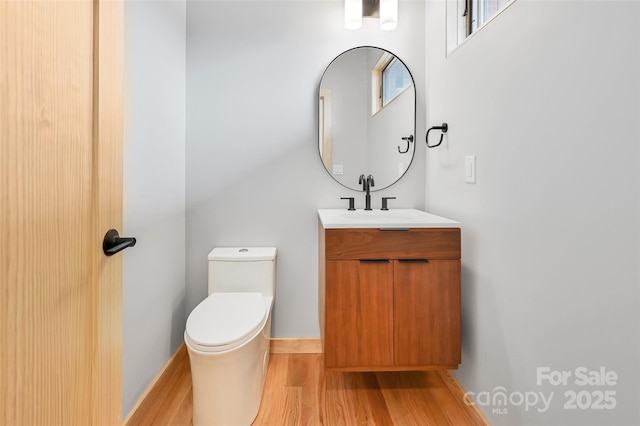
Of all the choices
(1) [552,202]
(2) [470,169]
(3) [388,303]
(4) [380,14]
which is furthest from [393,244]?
(4) [380,14]

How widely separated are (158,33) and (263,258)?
1302 millimetres

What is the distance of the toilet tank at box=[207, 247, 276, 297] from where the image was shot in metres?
1.94

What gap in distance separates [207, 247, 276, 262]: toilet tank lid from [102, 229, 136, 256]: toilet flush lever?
1.14 meters

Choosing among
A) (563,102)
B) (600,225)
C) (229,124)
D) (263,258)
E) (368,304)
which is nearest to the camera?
(600,225)

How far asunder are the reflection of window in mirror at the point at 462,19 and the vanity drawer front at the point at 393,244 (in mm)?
986

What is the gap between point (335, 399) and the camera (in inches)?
65.9

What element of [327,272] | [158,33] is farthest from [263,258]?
[158,33]

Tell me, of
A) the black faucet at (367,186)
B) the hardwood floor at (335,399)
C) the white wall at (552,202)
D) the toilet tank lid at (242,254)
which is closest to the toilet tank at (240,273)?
the toilet tank lid at (242,254)

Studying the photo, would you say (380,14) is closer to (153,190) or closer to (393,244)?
(393,244)

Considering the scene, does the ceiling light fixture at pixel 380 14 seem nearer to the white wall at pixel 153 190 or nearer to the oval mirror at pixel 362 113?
the oval mirror at pixel 362 113

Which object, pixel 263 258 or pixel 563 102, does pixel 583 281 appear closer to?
pixel 563 102

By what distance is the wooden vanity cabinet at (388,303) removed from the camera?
153 cm

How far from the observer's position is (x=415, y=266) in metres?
1.54

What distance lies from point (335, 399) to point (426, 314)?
0.64 m
